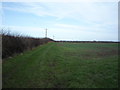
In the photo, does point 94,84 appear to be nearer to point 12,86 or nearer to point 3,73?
point 12,86

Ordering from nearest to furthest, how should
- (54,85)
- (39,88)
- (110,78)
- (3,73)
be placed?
(39,88) < (54,85) < (110,78) < (3,73)

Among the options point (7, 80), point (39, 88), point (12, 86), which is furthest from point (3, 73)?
point (39, 88)

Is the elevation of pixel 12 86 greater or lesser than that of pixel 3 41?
lesser

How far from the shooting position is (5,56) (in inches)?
460

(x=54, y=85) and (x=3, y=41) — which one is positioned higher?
(x=3, y=41)

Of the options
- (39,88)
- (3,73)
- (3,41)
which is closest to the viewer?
(39,88)

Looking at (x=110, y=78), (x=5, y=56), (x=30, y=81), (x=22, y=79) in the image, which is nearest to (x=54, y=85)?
(x=30, y=81)

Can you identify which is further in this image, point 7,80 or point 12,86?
point 7,80

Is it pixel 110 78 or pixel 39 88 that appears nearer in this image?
pixel 39 88

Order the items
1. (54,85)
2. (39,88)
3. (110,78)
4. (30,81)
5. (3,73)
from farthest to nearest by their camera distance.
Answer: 1. (3,73)
2. (110,78)
3. (30,81)
4. (54,85)
5. (39,88)

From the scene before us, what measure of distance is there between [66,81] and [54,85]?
2.32 feet

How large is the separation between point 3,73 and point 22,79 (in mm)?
1562

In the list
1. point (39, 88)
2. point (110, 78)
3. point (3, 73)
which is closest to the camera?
point (39, 88)

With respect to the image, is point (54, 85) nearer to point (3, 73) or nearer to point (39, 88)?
point (39, 88)
